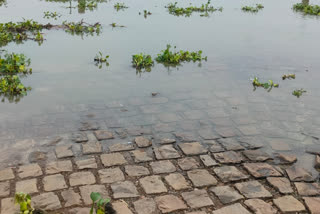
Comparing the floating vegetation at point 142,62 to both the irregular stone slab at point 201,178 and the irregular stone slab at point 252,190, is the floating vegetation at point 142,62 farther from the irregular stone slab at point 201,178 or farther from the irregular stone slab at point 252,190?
the irregular stone slab at point 252,190

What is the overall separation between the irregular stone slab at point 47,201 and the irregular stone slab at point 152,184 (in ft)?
3.14

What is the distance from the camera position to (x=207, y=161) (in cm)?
465

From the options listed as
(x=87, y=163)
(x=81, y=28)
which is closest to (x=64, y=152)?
(x=87, y=163)

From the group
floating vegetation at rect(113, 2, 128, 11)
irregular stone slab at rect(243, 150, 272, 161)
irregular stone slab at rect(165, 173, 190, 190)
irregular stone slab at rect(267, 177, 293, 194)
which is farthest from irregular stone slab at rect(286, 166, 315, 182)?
floating vegetation at rect(113, 2, 128, 11)

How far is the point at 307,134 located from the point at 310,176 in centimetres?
129

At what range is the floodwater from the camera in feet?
18.2

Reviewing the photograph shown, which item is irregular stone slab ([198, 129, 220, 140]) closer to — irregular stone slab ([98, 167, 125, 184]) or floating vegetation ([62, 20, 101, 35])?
irregular stone slab ([98, 167, 125, 184])

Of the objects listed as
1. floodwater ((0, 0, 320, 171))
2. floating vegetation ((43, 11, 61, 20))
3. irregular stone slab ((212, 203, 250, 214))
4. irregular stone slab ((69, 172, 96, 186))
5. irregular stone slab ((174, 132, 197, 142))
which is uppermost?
floating vegetation ((43, 11, 61, 20))

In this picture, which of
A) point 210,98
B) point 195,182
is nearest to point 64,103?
point 210,98

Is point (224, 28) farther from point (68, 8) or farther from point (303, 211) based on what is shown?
point (303, 211)

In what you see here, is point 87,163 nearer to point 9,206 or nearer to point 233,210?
point 9,206

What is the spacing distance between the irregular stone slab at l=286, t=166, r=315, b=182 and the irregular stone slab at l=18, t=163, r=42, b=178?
305 centimetres

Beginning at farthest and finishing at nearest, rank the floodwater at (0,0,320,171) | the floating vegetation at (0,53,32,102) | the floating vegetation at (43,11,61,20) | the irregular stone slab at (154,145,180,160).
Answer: the floating vegetation at (43,11,61,20), the floating vegetation at (0,53,32,102), the floodwater at (0,0,320,171), the irregular stone slab at (154,145,180,160)

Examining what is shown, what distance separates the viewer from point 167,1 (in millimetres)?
20047
